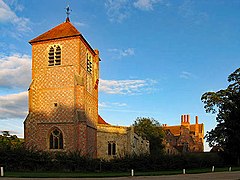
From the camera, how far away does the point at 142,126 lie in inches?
2413

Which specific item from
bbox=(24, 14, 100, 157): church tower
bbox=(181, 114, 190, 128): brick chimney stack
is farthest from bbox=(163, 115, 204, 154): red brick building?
bbox=(24, 14, 100, 157): church tower

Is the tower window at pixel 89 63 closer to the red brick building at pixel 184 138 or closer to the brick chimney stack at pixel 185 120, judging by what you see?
the red brick building at pixel 184 138

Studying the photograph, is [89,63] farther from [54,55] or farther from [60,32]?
[60,32]

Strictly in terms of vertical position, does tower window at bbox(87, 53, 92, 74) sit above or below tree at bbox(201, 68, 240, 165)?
above

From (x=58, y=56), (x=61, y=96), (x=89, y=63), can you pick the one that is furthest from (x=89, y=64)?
(x=61, y=96)

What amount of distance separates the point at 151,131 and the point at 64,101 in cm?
3208

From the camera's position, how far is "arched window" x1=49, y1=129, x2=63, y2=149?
30.8 metres

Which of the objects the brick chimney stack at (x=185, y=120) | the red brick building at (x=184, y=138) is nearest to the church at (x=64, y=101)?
the red brick building at (x=184, y=138)

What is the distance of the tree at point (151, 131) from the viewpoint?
192ft

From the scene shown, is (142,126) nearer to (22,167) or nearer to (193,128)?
(22,167)

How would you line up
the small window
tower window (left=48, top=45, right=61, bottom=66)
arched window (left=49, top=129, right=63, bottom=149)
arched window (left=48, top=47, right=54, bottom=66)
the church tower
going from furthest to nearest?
the small window
arched window (left=48, top=47, right=54, bottom=66)
tower window (left=48, top=45, right=61, bottom=66)
arched window (left=49, top=129, right=63, bottom=149)
the church tower

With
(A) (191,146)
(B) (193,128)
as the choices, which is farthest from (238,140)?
(B) (193,128)

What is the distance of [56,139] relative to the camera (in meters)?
30.9

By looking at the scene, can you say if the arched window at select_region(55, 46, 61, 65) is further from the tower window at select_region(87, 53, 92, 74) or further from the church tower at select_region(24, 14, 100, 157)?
the tower window at select_region(87, 53, 92, 74)
